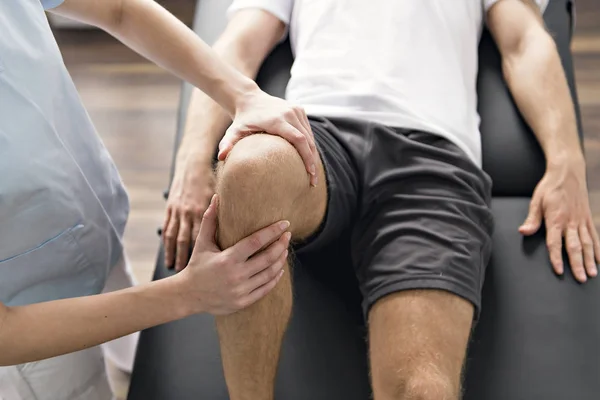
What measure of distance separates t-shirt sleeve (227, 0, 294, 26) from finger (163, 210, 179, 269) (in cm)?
48

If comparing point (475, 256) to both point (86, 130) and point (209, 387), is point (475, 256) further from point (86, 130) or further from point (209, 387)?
point (86, 130)

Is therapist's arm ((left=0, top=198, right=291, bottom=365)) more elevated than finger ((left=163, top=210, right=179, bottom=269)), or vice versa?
therapist's arm ((left=0, top=198, right=291, bottom=365))

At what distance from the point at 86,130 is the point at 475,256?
0.64 m

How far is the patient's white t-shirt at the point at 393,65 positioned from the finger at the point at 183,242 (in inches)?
11.7

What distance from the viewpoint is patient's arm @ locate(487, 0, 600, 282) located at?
3.87 feet

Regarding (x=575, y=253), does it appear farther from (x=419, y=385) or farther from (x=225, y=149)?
(x=225, y=149)

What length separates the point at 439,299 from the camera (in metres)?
1.01

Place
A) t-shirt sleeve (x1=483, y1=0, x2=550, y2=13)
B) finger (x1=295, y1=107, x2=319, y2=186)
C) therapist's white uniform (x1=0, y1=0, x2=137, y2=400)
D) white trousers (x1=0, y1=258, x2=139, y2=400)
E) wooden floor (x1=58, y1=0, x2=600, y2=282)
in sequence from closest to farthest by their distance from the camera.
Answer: therapist's white uniform (x1=0, y1=0, x2=137, y2=400) → finger (x1=295, y1=107, x2=319, y2=186) → white trousers (x1=0, y1=258, x2=139, y2=400) → t-shirt sleeve (x1=483, y1=0, x2=550, y2=13) → wooden floor (x1=58, y1=0, x2=600, y2=282)

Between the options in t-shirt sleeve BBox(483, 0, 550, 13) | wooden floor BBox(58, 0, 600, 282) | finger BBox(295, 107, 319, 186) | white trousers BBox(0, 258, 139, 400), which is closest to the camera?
finger BBox(295, 107, 319, 186)

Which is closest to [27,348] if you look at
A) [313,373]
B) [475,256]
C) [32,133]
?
[32,133]

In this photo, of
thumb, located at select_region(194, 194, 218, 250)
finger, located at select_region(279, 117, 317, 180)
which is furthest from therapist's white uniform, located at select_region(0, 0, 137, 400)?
finger, located at select_region(279, 117, 317, 180)

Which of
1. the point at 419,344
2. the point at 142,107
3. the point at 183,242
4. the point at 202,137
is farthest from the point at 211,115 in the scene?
the point at 142,107

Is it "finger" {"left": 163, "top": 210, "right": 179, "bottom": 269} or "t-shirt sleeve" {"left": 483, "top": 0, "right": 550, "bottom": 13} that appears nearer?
"finger" {"left": 163, "top": 210, "right": 179, "bottom": 269}

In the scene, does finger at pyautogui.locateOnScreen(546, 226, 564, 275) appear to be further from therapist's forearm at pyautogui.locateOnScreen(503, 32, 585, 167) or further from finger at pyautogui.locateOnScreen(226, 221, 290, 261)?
finger at pyautogui.locateOnScreen(226, 221, 290, 261)
